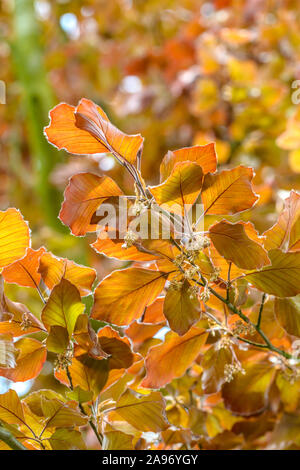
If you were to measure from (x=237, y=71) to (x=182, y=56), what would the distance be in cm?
48

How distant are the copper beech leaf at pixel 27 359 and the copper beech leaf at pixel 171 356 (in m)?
0.13

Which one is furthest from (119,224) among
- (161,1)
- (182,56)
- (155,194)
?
(161,1)

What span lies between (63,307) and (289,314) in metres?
0.26

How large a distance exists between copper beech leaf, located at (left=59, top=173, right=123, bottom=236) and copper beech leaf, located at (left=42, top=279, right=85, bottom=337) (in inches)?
2.5

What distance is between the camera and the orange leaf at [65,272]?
58cm

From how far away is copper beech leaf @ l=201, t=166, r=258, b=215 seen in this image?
542 millimetres

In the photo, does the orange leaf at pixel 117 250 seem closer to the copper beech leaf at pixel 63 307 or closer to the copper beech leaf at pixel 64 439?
the copper beech leaf at pixel 63 307

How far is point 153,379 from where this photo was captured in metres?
0.62

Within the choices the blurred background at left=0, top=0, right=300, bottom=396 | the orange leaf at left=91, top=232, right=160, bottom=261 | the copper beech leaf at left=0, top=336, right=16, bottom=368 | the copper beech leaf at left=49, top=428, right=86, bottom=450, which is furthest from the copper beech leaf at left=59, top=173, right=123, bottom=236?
the blurred background at left=0, top=0, right=300, bottom=396

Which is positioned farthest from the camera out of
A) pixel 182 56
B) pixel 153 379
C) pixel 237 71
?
pixel 182 56

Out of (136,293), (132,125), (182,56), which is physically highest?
(182,56)

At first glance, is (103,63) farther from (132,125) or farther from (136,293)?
(136,293)

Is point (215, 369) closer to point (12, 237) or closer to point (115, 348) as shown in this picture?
point (115, 348)

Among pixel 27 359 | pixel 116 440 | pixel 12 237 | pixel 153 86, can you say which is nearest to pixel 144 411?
pixel 116 440
